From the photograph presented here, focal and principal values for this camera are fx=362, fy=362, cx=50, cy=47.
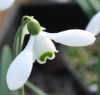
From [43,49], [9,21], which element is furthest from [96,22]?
[9,21]

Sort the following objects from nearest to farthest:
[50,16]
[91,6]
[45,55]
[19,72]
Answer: [19,72], [45,55], [91,6], [50,16]

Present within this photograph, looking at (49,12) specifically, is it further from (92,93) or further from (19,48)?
(19,48)

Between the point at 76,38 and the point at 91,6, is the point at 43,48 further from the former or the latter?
the point at 91,6

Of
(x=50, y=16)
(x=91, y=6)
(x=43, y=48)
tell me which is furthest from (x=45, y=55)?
(x=50, y=16)

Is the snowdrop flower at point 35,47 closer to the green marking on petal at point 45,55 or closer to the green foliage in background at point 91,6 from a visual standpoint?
the green marking on petal at point 45,55

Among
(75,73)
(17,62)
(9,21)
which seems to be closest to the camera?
(17,62)

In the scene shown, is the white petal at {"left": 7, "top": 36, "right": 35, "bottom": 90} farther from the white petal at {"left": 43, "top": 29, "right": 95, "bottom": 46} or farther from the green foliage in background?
the green foliage in background
